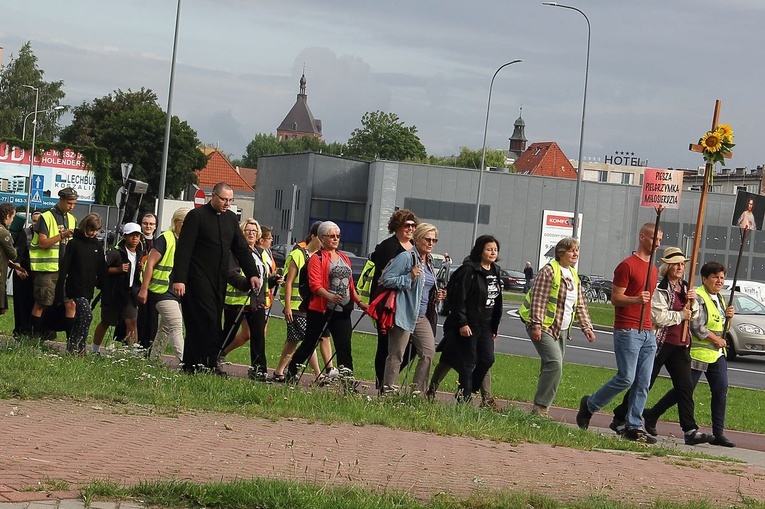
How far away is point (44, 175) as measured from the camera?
7981 centimetres

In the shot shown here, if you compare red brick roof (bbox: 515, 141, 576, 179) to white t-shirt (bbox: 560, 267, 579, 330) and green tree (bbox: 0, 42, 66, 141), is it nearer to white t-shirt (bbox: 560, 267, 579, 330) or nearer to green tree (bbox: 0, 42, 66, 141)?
green tree (bbox: 0, 42, 66, 141)

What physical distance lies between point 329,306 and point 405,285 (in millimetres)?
1203

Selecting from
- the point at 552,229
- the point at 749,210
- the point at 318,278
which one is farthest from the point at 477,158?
the point at 318,278

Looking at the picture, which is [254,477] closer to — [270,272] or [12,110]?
[270,272]

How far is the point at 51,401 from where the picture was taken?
9.34m

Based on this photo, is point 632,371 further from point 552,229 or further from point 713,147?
point 552,229

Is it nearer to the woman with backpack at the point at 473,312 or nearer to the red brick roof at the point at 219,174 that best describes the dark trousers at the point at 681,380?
the woman with backpack at the point at 473,312

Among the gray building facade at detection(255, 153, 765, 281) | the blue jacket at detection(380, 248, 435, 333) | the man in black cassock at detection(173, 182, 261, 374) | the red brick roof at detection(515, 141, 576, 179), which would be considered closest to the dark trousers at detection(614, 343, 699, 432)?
the blue jacket at detection(380, 248, 435, 333)

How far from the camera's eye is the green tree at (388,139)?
Answer: 421 ft

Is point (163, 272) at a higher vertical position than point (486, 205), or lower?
lower

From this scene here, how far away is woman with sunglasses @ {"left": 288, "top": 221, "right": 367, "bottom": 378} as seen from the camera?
12.4m

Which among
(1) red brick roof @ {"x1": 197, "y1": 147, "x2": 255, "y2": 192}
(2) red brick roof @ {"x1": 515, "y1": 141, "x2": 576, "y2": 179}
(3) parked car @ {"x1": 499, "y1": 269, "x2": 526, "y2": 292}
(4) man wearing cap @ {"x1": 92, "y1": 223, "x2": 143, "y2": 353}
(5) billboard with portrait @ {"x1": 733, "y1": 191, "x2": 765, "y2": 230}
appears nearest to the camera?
(4) man wearing cap @ {"x1": 92, "y1": 223, "x2": 143, "y2": 353}

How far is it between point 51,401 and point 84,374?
1.47 m

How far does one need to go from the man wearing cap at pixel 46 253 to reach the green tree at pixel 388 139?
11390 centimetres
